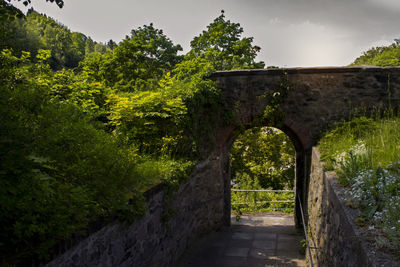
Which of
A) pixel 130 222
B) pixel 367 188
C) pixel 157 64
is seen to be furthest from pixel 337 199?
pixel 157 64

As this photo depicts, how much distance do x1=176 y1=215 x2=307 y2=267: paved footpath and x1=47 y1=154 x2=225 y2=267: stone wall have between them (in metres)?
0.30

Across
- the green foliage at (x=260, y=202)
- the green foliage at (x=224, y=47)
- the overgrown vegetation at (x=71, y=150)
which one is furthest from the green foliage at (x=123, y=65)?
the green foliage at (x=260, y=202)

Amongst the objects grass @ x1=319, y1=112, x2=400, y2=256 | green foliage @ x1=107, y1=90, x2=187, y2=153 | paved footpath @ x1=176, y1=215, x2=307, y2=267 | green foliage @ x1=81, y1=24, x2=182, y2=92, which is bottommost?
paved footpath @ x1=176, y1=215, x2=307, y2=267

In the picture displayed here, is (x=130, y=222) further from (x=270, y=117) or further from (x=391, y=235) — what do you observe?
(x=270, y=117)

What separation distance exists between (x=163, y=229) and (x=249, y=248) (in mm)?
3300

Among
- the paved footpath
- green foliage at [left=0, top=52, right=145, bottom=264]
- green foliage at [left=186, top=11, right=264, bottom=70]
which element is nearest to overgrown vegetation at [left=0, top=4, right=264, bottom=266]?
green foliage at [left=0, top=52, right=145, bottom=264]

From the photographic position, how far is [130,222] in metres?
3.93

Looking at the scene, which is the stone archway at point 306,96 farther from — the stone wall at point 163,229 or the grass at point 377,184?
the grass at point 377,184

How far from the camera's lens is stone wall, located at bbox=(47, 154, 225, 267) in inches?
129

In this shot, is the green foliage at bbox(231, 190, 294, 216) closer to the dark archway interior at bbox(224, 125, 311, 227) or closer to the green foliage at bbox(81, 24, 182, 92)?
the dark archway interior at bbox(224, 125, 311, 227)

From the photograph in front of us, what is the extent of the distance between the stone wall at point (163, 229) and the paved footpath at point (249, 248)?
1.00ft

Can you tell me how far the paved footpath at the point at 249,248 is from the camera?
22.1 ft

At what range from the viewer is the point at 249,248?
7703 mm

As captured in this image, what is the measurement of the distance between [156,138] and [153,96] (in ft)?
3.09
